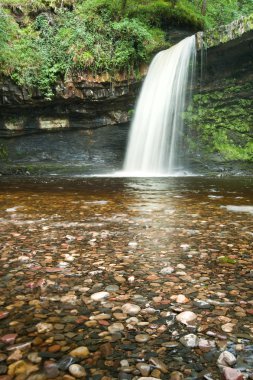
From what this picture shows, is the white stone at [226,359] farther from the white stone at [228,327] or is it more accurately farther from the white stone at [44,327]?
the white stone at [44,327]

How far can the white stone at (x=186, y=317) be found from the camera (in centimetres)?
213

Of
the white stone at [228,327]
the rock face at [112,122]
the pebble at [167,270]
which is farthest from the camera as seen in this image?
the rock face at [112,122]

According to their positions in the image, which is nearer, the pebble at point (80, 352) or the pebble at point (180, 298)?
the pebble at point (80, 352)

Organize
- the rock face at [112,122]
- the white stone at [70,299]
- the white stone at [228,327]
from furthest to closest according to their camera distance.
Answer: the rock face at [112,122], the white stone at [70,299], the white stone at [228,327]

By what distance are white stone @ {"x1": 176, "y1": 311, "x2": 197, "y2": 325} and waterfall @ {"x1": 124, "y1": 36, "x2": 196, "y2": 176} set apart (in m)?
12.8

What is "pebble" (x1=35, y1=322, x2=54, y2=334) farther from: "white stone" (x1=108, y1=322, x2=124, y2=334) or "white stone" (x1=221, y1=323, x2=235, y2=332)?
"white stone" (x1=221, y1=323, x2=235, y2=332)

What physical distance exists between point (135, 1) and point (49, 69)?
6579 millimetres

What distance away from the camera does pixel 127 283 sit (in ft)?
9.04

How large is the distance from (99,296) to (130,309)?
1.01ft

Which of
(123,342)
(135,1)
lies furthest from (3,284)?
(135,1)

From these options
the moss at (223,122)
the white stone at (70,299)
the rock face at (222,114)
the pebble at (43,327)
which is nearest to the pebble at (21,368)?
the pebble at (43,327)

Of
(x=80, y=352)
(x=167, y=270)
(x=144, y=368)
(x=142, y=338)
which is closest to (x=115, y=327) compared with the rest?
(x=142, y=338)

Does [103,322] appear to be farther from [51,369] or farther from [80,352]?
[51,369]

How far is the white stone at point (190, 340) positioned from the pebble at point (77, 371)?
23.5 inches
